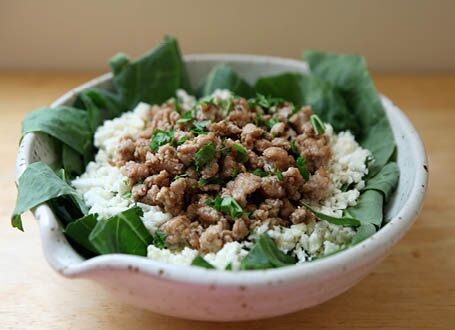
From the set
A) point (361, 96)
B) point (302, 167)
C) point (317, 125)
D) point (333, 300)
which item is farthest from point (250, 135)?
point (361, 96)

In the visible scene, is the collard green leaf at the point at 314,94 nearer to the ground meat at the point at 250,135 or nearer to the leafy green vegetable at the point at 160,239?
the ground meat at the point at 250,135

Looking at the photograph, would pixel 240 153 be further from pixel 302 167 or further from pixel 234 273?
pixel 234 273

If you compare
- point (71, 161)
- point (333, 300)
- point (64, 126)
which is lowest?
point (333, 300)

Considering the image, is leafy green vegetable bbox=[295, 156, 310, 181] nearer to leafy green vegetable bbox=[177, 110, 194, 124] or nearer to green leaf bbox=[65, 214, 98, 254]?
leafy green vegetable bbox=[177, 110, 194, 124]

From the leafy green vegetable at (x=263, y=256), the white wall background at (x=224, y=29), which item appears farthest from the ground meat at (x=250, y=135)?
the white wall background at (x=224, y=29)

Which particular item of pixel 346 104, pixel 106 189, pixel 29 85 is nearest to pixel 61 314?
pixel 106 189

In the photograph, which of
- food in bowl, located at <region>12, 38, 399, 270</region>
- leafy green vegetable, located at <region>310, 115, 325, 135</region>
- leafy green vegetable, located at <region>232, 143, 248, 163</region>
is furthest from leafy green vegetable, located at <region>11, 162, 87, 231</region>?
leafy green vegetable, located at <region>310, 115, 325, 135</region>
